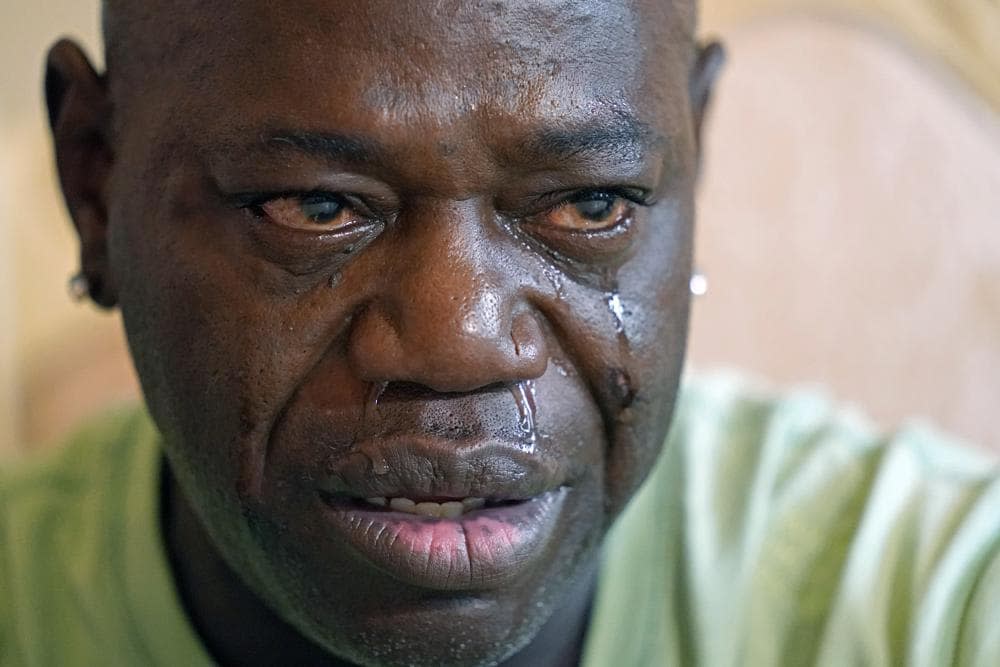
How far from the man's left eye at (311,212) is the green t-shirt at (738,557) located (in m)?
0.37

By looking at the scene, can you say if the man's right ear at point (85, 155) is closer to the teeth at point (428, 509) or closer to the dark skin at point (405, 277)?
the dark skin at point (405, 277)

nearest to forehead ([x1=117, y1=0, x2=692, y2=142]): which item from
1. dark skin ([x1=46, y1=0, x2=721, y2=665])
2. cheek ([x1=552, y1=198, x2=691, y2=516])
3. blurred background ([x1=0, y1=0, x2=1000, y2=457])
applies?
dark skin ([x1=46, y1=0, x2=721, y2=665])

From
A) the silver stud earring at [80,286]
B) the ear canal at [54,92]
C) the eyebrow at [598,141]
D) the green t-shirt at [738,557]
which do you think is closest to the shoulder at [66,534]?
the green t-shirt at [738,557]

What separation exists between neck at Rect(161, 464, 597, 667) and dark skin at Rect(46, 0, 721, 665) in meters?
0.09

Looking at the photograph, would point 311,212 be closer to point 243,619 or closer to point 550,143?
point 550,143

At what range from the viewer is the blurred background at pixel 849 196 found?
1.37 metres

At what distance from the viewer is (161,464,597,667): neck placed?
0.88m

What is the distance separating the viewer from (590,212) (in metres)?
0.74

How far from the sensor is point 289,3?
69 centimetres

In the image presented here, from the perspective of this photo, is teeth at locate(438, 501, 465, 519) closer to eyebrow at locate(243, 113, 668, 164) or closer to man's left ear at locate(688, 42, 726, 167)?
eyebrow at locate(243, 113, 668, 164)

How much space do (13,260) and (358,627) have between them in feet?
3.36

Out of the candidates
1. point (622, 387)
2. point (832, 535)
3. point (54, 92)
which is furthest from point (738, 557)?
point (54, 92)

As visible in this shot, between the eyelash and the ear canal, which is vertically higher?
the ear canal

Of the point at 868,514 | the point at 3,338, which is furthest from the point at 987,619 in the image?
the point at 3,338
